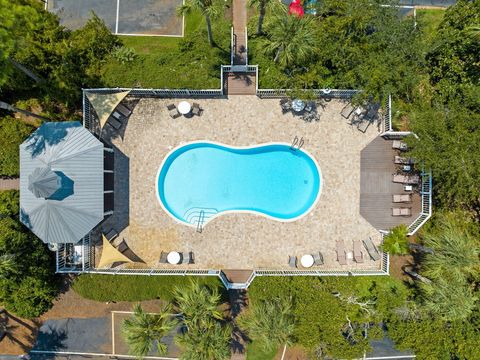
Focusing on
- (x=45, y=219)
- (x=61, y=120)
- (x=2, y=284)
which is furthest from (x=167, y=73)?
(x=2, y=284)

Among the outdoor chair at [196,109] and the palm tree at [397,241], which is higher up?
the outdoor chair at [196,109]

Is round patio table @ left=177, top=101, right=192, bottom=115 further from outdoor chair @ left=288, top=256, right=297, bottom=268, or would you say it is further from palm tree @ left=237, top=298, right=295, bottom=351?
palm tree @ left=237, top=298, right=295, bottom=351

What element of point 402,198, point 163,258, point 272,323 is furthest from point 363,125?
point 163,258

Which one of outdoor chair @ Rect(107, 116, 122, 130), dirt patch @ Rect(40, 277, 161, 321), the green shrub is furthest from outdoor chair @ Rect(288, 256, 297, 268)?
the green shrub

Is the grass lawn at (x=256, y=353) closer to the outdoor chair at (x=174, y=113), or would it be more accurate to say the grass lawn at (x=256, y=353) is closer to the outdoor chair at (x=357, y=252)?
the outdoor chair at (x=357, y=252)

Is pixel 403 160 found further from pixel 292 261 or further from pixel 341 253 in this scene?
pixel 292 261

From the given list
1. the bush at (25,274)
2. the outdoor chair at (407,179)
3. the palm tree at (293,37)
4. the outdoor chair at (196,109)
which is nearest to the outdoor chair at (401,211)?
the outdoor chair at (407,179)
